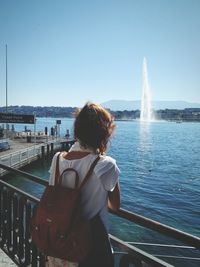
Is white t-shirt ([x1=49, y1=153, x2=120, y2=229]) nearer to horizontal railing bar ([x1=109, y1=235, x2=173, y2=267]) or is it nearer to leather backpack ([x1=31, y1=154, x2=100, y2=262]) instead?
leather backpack ([x1=31, y1=154, x2=100, y2=262])

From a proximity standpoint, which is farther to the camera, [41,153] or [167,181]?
[41,153]

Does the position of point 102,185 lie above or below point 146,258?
above

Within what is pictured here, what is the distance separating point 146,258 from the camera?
2500 millimetres

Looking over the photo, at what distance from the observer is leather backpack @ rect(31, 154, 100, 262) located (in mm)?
2238

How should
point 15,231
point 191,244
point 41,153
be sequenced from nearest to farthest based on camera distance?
1. point 191,244
2. point 15,231
3. point 41,153

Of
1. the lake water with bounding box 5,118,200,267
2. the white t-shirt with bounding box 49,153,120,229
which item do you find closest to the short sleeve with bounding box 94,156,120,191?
the white t-shirt with bounding box 49,153,120,229

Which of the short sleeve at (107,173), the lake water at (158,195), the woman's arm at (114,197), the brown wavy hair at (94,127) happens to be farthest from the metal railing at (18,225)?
the lake water at (158,195)

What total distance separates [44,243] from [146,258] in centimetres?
76

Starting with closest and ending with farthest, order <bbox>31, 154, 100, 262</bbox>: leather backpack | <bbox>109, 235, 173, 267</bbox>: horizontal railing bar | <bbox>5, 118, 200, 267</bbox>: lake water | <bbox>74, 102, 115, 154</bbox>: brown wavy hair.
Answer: <bbox>31, 154, 100, 262</bbox>: leather backpack, <bbox>109, 235, 173, 267</bbox>: horizontal railing bar, <bbox>74, 102, 115, 154</bbox>: brown wavy hair, <bbox>5, 118, 200, 267</bbox>: lake water

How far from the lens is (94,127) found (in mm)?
2484

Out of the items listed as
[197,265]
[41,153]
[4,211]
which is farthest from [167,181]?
[4,211]

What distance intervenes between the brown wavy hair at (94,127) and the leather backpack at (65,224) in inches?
6.8

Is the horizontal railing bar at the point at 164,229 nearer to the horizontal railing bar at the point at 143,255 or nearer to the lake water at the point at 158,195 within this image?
the horizontal railing bar at the point at 143,255

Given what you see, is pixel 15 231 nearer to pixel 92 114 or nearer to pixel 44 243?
pixel 44 243
